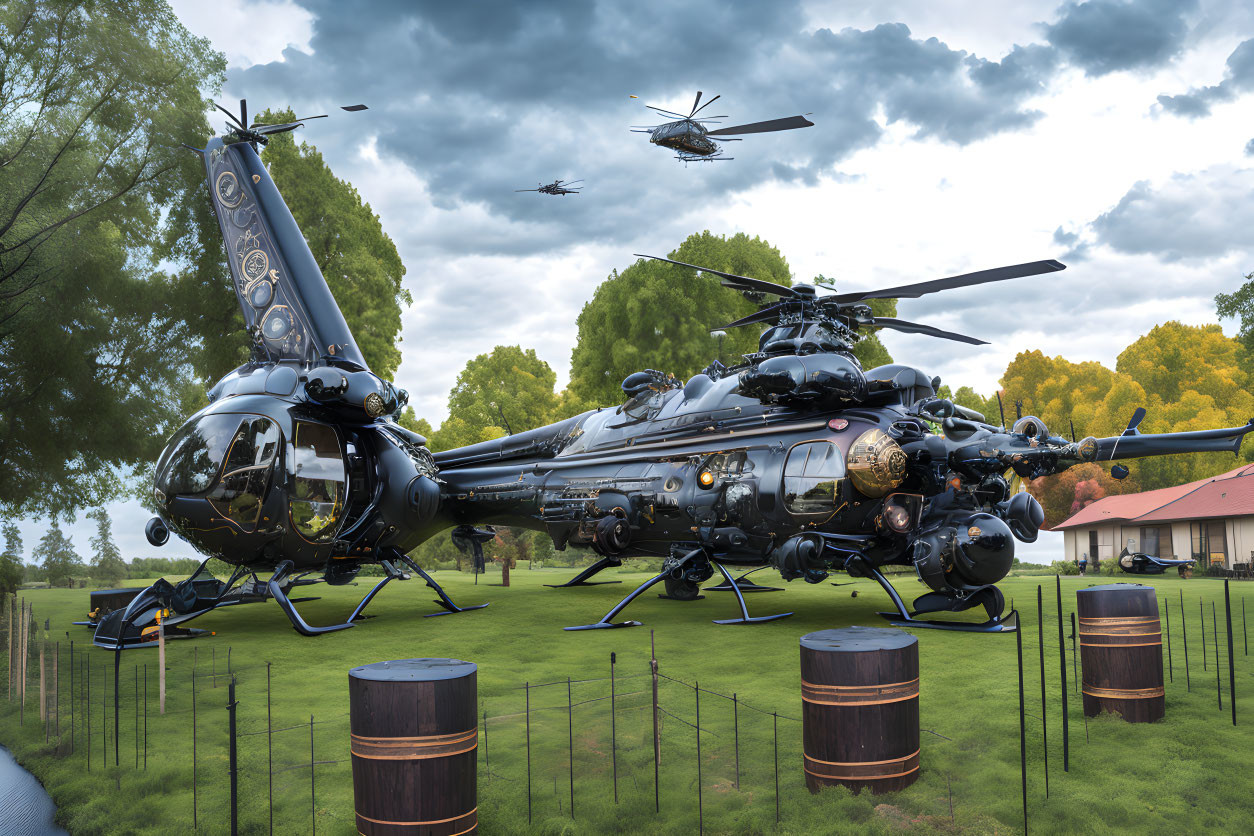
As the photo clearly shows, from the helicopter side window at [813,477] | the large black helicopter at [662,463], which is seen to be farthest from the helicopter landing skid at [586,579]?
the helicopter side window at [813,477]

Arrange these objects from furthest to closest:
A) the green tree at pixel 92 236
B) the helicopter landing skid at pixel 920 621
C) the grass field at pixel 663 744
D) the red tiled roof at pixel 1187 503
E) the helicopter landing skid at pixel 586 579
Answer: the red tiled roof at pixel 1187 503
the helicopter landing skid at pixel 586 579
the green tree at pixel 92 236
the helicopter landing skid at pixel 920 621
the grass field at pixel 663 744

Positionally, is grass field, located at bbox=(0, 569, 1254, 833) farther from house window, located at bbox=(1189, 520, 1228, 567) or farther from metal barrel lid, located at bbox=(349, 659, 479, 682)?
house window, located at bbox=(1189, 520, 1228, 567)

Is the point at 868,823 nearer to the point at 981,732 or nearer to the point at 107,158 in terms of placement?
the point at 981,732

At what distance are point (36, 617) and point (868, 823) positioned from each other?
17.2 meters

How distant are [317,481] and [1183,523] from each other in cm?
2543

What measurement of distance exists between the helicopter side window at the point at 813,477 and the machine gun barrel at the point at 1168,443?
11.7 ft

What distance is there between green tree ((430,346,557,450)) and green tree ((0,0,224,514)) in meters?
17.5

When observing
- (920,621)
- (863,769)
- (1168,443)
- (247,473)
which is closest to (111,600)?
(247,473)

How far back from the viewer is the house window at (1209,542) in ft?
85.3

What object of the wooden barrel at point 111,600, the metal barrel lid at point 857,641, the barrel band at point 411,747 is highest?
the metal barrel lid at point 857,641

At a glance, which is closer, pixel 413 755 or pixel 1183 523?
pixel 413 755

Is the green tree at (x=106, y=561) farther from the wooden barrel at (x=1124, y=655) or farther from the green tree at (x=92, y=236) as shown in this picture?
the wooden barrel at (x=1124, y=655)

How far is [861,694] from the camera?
6.41 metres

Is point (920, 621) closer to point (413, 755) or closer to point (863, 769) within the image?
point (863, 769)
